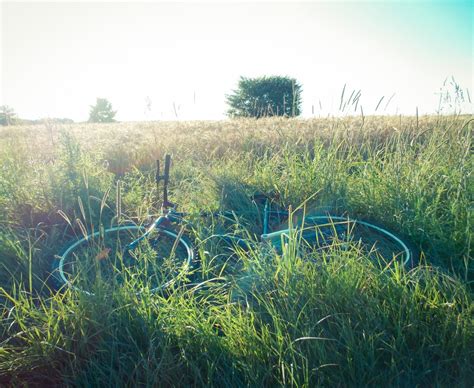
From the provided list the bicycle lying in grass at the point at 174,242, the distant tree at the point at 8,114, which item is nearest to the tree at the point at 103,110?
the distant tree at the point at 8,114

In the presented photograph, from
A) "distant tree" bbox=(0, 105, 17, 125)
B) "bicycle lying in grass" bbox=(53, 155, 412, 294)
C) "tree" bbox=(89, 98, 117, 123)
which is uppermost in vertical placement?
"tree" bbox=(89, 98, 117, 123)

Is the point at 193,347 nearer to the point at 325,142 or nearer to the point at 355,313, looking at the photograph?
the point at 355,313

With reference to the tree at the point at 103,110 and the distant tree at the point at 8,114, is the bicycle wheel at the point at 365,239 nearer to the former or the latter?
the distant tree at the point at 8,114

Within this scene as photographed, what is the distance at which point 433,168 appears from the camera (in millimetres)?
3455

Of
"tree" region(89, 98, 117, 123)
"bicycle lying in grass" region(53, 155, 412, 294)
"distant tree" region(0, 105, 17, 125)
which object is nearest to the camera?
"bicycle lying in grass" region(53, 155, 412, 294)

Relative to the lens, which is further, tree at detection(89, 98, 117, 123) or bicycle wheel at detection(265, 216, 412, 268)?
tree at detection(89, 98, 117, 123)

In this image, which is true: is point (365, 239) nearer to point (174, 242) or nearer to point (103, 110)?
point (174, 242)

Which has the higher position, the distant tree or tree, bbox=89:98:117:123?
tree, bbox=89:98:117:123

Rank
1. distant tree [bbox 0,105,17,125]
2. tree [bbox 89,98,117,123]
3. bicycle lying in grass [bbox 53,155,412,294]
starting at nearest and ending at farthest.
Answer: bicycle lying in grass [bbox 53,155,412,294] < distant tree [bbox 0,105,17,125] < tree [bbox 89,98,117,123]

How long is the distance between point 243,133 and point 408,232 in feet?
12.5

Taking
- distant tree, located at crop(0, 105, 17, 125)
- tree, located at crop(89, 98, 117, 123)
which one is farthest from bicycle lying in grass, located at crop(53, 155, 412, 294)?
tree, located at crop(89, 98, 117, 123)

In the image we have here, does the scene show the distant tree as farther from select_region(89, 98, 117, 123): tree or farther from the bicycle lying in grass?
select_region(89, 98, 117, 123): tree

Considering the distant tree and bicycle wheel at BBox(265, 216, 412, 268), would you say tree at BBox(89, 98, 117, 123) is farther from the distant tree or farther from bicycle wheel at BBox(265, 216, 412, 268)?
bicycle wheel at BBox(265, 216, 412, 268)

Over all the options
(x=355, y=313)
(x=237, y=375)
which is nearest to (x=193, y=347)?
(x=237, y=375)
